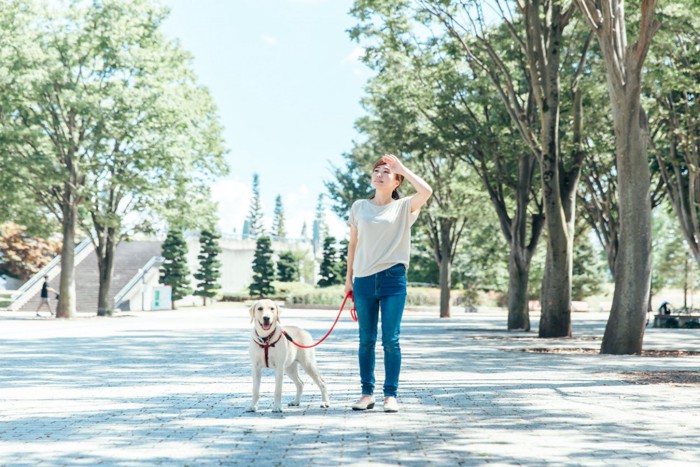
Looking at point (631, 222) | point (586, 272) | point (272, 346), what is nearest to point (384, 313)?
point (272, 346)

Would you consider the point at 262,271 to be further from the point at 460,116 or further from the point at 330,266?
the point at 460,116

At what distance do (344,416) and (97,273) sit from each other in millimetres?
47045

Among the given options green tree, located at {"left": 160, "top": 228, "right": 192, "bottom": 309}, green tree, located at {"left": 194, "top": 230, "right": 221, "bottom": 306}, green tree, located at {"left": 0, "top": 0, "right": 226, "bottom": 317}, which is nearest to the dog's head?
green tree, located at {"left": 0, "top": 0, "right": 226, "bottom": 317}

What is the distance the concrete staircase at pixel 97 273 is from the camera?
47125 millimetres

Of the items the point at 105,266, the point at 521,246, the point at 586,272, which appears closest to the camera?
the point at 521,246

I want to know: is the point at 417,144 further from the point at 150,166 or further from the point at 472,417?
the point at 472,417

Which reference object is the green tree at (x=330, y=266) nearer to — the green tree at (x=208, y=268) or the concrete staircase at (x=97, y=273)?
the green tree at (x=208, y=268)

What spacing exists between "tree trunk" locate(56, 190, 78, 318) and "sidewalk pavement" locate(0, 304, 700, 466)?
18.3m

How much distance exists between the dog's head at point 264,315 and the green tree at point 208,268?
54305 mm

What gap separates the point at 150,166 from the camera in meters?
30.9

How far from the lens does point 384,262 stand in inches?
289

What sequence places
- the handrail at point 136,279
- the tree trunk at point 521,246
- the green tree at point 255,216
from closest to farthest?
1. the tree trunk at point 521,246
2. the handrail at point 136,279
3. the green tree at point 255,216

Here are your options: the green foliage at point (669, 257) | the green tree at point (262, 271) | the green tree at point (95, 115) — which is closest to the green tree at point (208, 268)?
the green tree at point (262, 271)

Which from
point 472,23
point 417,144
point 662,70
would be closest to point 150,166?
point 417,144
